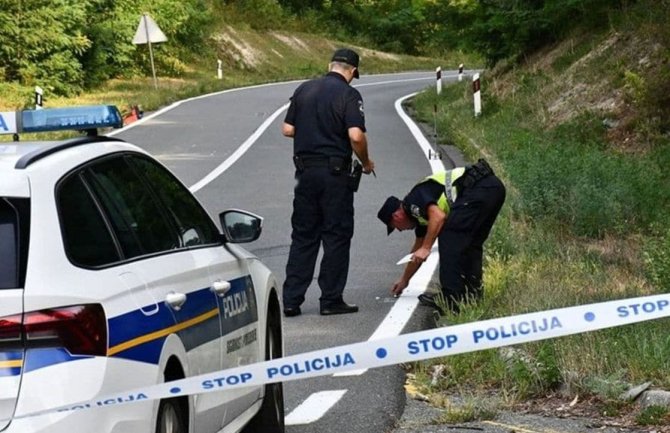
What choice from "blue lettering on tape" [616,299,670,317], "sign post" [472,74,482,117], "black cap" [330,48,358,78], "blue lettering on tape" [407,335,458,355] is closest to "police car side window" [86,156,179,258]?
"blue lettering on tape" [407,335,458,355]

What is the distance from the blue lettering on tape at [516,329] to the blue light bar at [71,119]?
5.38 ft

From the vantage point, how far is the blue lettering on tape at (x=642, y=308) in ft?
15.3

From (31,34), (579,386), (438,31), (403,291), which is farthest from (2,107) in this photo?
(579,386)

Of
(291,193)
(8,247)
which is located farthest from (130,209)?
(291,193)

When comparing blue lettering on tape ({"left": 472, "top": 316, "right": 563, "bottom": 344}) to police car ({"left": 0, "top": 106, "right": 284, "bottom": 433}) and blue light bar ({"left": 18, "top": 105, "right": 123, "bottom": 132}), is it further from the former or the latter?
blue light bar ({"left": 18, "top": 105, "right": 123, "bottom": 132})

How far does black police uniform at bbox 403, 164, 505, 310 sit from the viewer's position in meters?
9.57

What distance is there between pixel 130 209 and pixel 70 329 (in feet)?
3.56

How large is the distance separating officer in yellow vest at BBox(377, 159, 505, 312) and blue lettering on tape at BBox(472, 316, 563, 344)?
479 centimetres

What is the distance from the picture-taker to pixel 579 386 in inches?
279

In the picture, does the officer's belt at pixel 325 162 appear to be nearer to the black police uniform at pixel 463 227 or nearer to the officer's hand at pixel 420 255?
the black police uniform at pixel 463 227

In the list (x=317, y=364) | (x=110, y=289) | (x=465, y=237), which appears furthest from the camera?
(x=465, y=237)

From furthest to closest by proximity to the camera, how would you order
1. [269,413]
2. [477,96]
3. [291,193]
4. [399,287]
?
[477,96] → [291,193] → [399,287] → [269,413]

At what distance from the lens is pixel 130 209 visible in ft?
17.2

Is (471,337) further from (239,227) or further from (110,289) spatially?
(239,227)
